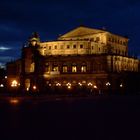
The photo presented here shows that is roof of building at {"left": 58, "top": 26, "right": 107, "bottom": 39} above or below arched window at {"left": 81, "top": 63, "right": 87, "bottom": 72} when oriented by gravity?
above

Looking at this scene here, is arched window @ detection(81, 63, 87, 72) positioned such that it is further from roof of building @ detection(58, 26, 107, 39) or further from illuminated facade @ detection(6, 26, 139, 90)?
roof of building @ detection(58, 26, 107, 39)

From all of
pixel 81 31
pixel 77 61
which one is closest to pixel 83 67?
pixel 77 61

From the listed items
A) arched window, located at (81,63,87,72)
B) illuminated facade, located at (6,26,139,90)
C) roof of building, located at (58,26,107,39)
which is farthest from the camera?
roof of building, located at (58,26,107,39)

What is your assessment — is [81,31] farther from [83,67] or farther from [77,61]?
[83,67]

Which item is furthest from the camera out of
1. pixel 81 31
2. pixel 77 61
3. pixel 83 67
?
pixel 81 31

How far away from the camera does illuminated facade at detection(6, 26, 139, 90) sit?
125188mm

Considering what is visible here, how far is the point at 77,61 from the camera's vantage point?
422 ft

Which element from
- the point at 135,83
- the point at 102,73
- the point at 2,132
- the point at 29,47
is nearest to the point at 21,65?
the point at 29,47

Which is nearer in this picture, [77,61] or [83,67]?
[83,67]

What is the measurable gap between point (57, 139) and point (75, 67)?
113 meters

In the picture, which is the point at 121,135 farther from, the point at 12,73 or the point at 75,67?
the point at 12,73

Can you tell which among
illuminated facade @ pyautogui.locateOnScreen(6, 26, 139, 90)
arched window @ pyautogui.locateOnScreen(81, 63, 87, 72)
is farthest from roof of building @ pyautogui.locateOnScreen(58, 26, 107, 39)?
arched window @ pyautogui.locateOnScreen(81, 63, 87, 72)

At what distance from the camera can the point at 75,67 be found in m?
129

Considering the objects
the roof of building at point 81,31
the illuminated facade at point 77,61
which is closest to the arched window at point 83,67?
the illuminated facade at point 77,61
